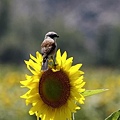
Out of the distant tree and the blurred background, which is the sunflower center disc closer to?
the blurred background

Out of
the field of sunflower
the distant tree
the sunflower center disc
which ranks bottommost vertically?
the sunflower center disc

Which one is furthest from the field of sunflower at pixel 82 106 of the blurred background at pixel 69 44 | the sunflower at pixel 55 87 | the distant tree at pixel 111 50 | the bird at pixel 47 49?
the distant tree at pixel 111 50

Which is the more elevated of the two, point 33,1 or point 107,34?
point 33,1

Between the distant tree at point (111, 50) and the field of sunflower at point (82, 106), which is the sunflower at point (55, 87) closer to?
the field of sunflower at point (82, 106)

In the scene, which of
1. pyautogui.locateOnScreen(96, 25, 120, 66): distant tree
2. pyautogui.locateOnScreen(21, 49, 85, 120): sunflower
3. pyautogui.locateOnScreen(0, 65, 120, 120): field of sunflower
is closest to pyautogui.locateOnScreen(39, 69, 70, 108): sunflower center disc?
pyautogui.locateOnScreen(21, 49, 85, 120): sunflower

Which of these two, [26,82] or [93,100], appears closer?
[26,82]

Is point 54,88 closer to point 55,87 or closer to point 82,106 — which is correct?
point 55,87

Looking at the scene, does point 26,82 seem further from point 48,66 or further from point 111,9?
point 111,9

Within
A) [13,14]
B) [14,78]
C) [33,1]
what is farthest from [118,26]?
[14,78]
